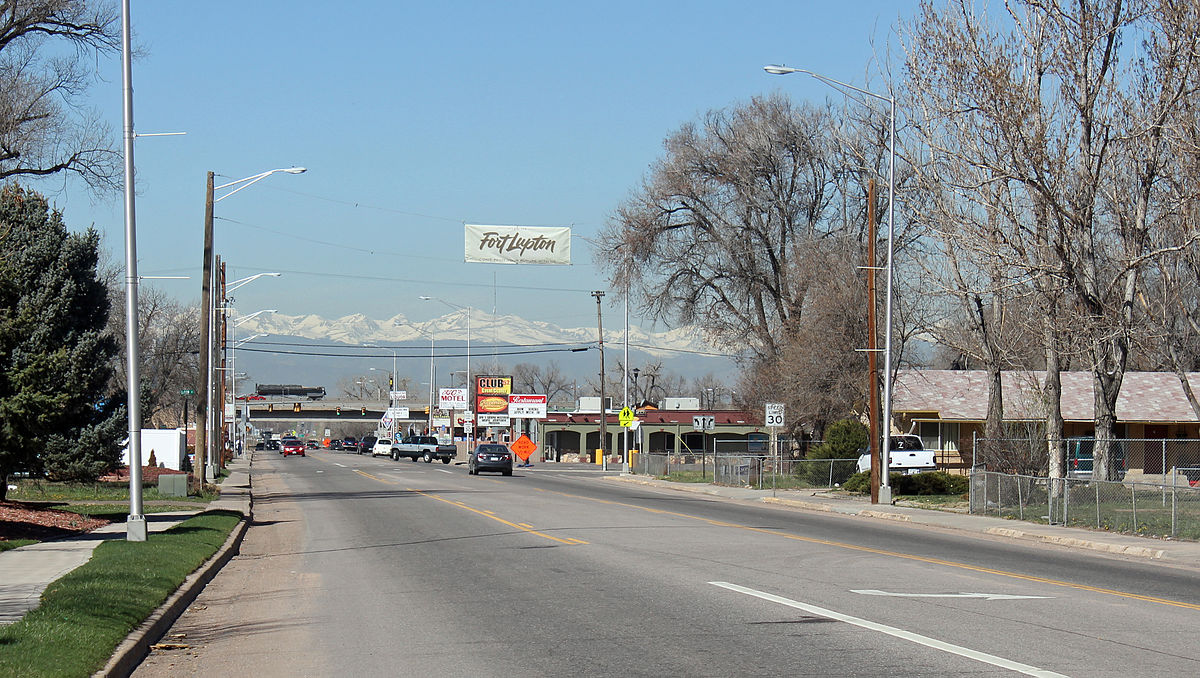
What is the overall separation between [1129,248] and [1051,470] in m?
5.94

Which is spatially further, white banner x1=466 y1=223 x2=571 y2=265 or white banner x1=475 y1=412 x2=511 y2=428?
white banner x1=475 y1=412 x2=511 y2=428

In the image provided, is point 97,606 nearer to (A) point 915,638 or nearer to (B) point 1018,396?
(A) point 915,638

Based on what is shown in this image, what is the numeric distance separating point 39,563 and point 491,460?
40.5 meters

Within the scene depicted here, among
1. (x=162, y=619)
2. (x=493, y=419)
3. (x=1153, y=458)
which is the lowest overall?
(x=1153, y=458)

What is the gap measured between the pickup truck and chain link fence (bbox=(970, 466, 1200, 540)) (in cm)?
5526

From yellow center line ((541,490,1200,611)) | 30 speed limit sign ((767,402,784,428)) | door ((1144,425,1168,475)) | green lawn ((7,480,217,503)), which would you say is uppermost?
30 speed limit sign ((767,402,784,428))

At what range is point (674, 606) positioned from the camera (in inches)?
471

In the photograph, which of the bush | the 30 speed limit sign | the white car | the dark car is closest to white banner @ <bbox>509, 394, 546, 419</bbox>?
the white car

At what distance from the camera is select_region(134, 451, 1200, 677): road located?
9.07 meters

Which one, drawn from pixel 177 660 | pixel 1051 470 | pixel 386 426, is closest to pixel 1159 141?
pixel 1051 470

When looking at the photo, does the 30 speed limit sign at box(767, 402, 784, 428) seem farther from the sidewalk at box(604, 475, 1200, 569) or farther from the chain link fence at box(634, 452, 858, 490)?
the sidewalk at box(604, 475, 1200, 569)

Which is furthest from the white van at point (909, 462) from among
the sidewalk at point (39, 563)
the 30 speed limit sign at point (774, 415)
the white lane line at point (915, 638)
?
the white lane line at point (915, 638)

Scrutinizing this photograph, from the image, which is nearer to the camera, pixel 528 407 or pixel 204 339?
pixel 204 339

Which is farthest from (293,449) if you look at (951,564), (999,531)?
(951,564)
